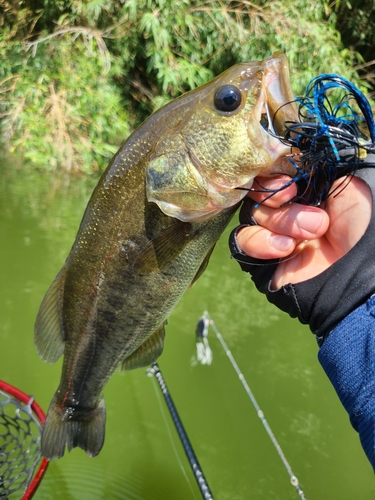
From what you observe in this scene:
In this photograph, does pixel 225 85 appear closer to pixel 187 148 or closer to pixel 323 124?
pixel 187 148

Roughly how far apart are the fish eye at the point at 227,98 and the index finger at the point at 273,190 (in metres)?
0.22

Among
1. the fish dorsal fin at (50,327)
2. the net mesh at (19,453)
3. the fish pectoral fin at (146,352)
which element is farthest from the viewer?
the net mesh at (19,453)

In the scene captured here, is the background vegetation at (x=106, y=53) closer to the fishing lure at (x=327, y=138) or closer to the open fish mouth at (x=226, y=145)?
the open fish mouth at (x=226, y=145)

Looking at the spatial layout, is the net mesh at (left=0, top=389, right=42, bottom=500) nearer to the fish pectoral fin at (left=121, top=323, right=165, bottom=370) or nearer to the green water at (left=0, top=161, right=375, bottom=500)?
the green water at (left=0, top=161, right=375, bottom=500)

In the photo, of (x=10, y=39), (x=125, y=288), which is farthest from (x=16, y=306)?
(x=10, y=39)

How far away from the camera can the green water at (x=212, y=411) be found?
8.43ft

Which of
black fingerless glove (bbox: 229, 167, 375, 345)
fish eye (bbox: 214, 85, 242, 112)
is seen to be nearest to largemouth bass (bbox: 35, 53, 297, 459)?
fish eye (bbox: 214, 85, 242, 112)

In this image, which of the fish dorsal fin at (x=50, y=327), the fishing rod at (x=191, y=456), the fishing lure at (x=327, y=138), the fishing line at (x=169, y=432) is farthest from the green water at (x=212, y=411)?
the fishing lure at (x=327, y=138)

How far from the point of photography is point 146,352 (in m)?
1.79

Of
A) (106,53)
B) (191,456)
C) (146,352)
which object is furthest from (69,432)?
(106,53)

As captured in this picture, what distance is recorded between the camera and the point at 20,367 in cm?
309

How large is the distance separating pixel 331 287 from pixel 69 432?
4.32ft

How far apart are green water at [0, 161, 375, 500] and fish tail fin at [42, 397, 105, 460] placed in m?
0.81

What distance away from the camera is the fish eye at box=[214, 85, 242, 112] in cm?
117
